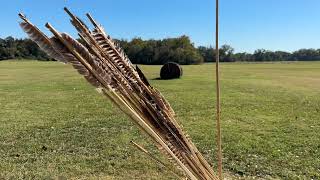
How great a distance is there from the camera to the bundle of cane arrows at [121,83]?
1.57 metres

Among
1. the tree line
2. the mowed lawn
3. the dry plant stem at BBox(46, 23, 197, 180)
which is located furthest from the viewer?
the tree line

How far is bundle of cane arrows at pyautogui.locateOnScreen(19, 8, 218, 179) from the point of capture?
1571 millimetres

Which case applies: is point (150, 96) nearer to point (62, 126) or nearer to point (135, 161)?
point (135, 161)

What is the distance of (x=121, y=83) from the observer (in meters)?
1.72

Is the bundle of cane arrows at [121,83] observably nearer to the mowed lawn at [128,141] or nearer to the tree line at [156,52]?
the mowed lawn at [128,141]

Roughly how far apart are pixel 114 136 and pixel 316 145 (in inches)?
149

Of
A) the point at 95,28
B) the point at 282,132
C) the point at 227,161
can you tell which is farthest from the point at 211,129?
the point at 95,28

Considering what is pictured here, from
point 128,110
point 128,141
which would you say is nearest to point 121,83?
point 128,110

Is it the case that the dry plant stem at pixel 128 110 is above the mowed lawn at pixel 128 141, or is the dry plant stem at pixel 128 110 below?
above

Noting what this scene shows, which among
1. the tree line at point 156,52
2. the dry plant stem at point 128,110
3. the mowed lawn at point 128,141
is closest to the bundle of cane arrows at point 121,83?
the dry plant stem at point 128,110

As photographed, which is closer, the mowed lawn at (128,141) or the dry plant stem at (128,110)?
the dry plant stem at (128,110)

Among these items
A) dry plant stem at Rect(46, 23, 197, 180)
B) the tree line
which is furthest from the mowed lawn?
the tree line

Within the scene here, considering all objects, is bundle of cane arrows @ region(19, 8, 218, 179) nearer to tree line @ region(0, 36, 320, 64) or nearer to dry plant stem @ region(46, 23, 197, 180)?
dry plant stem @ region(46, 23, 197, 180)

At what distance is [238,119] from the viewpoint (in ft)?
37.2
